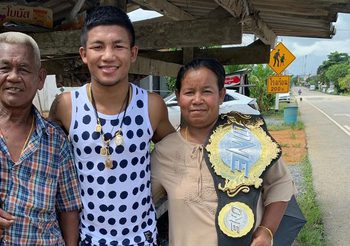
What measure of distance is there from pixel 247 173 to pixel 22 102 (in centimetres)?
101

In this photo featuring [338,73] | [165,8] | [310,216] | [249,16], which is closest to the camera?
[249,16]

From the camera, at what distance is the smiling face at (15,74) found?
5.10ft

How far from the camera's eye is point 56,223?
5.51ft

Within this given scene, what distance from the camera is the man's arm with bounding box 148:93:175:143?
1920 mm

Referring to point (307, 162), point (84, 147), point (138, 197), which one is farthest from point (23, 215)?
point (307, 162)

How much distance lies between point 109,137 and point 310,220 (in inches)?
149

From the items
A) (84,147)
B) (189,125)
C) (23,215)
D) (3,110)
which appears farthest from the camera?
(189,125)

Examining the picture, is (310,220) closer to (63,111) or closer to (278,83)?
(63,111)

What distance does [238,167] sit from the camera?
1798 mm

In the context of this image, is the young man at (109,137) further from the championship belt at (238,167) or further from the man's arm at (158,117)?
the championship belt at (238,167)

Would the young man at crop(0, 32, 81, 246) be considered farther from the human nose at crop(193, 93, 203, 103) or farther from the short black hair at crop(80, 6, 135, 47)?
the human nose at crop(193, 93, 203, 103)

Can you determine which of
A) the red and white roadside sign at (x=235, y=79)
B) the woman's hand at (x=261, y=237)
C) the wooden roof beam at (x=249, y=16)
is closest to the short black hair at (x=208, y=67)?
the woman's hand at (x=261, y=237)

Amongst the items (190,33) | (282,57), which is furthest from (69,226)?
(282,57)

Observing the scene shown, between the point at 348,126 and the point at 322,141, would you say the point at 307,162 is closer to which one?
the point at 322,141
